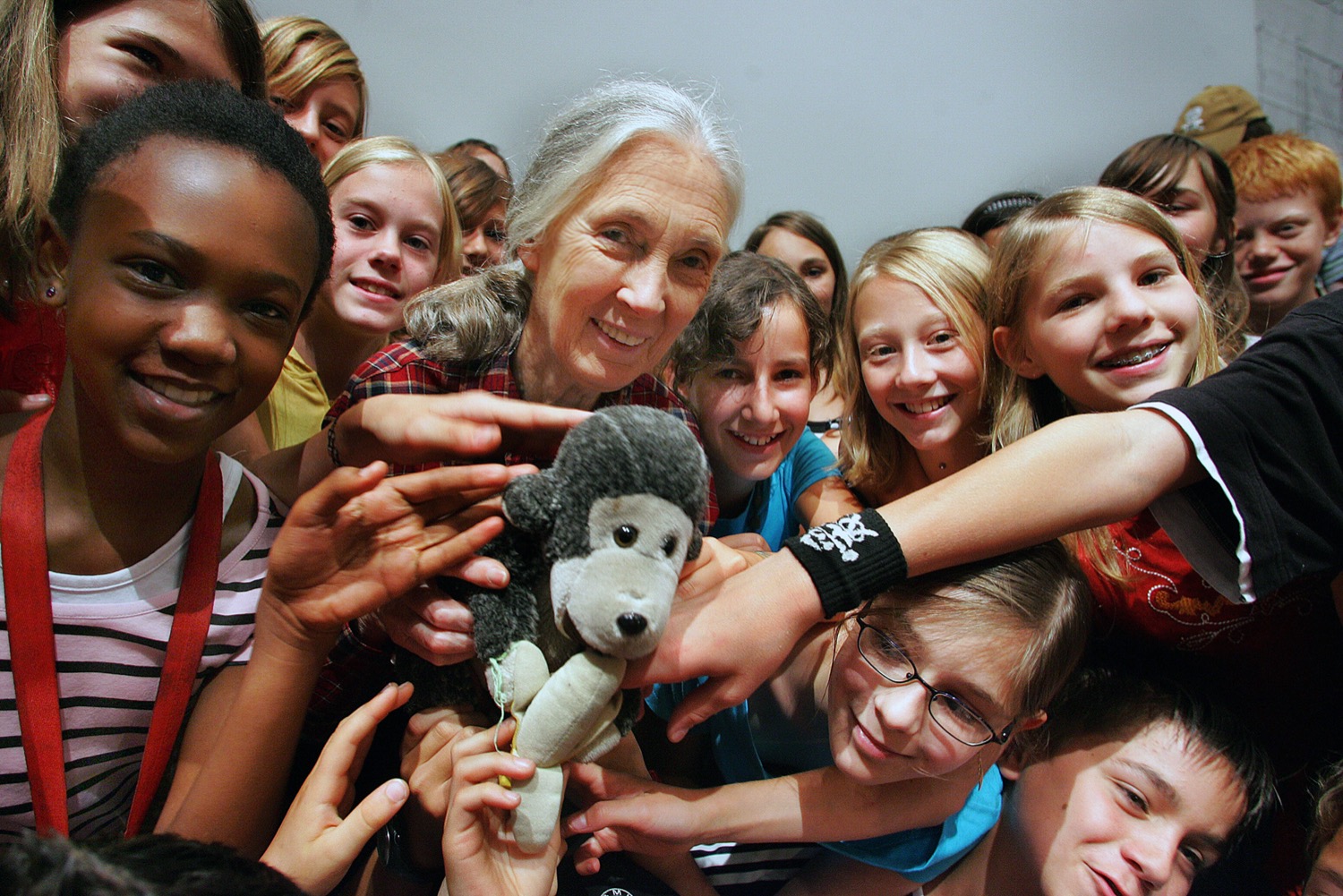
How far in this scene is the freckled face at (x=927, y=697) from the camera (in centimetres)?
100

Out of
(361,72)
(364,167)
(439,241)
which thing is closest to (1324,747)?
(439,241)

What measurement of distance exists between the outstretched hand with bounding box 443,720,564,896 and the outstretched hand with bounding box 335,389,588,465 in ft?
1.04

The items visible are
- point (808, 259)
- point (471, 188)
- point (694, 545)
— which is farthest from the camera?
point (808, 259)

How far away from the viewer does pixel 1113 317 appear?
1.33 m

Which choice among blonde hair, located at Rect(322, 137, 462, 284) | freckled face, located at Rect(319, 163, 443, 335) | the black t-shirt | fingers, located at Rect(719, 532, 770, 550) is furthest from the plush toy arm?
blonde hair, located at Rect(322, 137, 462, 284)

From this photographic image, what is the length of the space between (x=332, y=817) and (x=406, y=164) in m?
1.48

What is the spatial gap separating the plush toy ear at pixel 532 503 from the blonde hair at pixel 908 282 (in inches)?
46.6

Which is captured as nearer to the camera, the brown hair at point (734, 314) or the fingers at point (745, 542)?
the fingers at point (745, 542)

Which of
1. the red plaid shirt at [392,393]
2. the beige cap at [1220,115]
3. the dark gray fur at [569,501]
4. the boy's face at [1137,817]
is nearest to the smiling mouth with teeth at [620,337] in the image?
the red plaid shirt at [392,393]

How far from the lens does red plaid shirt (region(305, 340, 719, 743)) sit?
3.49ft

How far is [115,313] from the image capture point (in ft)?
2.64

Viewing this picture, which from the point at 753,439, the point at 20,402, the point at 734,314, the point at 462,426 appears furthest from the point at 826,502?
the point at 20,402

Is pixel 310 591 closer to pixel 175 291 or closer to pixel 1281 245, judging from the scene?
pixel 175 291

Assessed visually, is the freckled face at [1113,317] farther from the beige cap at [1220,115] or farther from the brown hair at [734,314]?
the beige cap at [1220,115]
